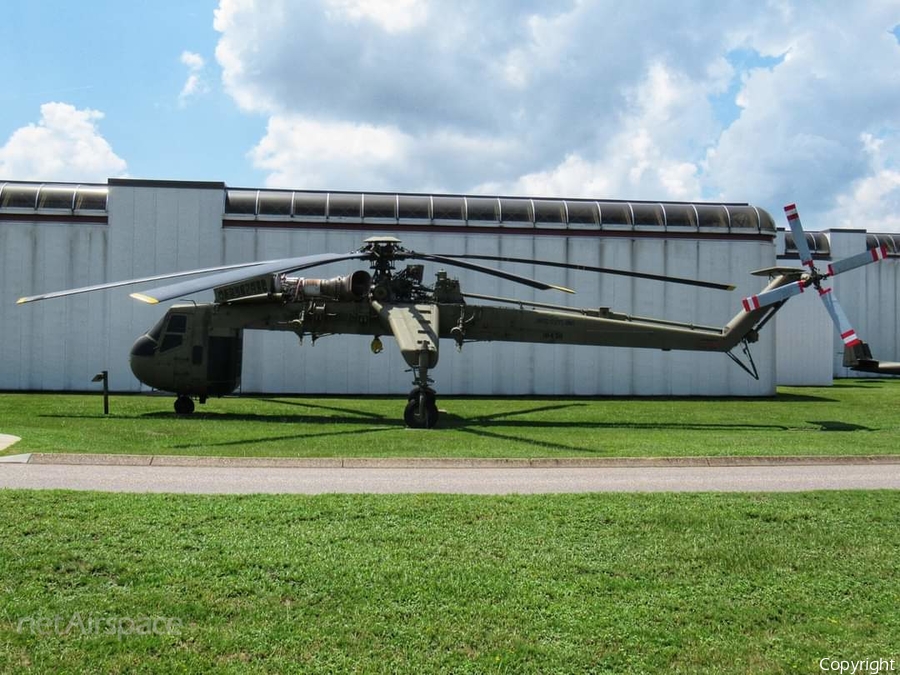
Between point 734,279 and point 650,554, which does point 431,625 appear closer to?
point 650,554

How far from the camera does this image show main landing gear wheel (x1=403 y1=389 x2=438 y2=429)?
655 inches

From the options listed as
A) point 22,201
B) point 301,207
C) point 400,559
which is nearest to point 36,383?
point 22,201

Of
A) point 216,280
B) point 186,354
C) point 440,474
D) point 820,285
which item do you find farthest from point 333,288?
point 820,285

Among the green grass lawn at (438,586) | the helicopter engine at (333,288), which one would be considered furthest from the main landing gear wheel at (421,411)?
the green grass lawn at (438,586)

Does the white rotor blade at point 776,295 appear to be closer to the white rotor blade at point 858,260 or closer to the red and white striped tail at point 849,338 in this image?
the white rotor blade at point 858,260

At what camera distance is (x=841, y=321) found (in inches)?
719

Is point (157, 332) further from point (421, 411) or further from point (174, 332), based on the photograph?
point (421, 411)

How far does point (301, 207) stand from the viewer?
2862 cm

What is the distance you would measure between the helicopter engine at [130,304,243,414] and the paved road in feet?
30.4

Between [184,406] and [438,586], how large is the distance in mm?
15720

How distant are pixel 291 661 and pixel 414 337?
12.0 metres

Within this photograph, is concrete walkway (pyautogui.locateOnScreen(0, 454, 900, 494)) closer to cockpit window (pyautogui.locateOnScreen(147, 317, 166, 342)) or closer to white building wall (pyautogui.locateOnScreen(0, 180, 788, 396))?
cockpit window (pyautogui.locateOnScreen(147, 317, 166, 342))

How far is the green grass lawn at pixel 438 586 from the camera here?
16.3 ft

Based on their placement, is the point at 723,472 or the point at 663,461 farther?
the point at 663,461
